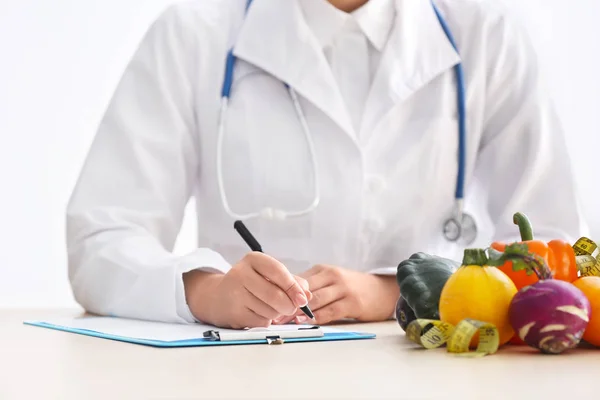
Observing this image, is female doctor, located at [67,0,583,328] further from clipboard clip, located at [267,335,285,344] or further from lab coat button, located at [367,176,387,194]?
clipboard clip, located at [267,335,285,344]

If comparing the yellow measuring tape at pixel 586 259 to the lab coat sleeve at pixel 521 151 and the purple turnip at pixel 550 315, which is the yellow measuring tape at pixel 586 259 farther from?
the lab coat sleeve at pixel 521 151

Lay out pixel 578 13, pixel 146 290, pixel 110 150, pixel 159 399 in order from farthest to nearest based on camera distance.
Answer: pixel 578 13, pixel 110 150, pixel 146 290, pixel 159 399

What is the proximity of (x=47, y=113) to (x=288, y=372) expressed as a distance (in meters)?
2.06

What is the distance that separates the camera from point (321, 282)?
1140mm

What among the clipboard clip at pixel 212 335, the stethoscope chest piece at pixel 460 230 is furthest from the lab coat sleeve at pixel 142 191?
the stethoscope chest piece at pixel 460 230

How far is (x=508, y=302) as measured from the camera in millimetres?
753

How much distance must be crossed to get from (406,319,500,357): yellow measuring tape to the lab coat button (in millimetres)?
599

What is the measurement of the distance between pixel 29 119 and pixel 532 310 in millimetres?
2098

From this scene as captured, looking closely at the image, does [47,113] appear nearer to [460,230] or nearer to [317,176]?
[317,176]

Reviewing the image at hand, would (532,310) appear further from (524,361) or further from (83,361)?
(83,361)

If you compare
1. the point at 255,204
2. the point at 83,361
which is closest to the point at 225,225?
the point at 255,204

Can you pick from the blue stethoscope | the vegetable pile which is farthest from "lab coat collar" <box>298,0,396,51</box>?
the vegetable pile

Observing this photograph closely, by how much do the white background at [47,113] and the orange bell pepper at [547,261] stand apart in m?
1.73

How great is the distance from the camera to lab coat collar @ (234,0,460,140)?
4.53 feet
